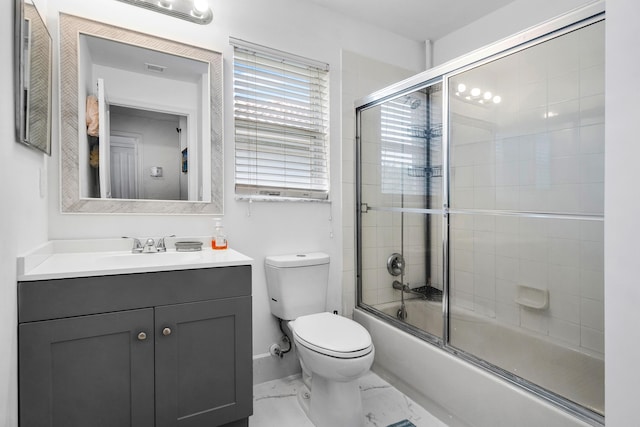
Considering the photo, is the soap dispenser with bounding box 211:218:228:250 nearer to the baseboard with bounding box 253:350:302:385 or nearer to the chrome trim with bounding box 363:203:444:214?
the baseboard with bounding box 253:350:302:385

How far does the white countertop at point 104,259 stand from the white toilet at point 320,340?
1.51ft

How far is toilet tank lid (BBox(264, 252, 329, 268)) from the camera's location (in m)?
1.98

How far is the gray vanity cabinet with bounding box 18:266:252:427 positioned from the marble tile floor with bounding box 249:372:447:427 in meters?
0.29

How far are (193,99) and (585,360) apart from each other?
2.33 m

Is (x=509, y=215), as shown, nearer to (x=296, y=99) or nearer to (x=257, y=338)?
(x=296, y=99)

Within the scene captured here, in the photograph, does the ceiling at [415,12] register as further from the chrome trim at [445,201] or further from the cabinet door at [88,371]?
the cabinet door at [88,371]

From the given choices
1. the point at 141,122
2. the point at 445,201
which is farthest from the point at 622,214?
the point at 141,122

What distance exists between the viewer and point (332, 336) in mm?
1642

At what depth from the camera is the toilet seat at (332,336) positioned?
60.0 inches

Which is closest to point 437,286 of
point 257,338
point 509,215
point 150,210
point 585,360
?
point 509,215

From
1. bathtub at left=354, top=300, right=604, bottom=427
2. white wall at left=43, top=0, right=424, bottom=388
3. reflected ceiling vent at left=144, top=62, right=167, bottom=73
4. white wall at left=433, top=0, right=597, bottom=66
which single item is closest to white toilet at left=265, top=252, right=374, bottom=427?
white wall at left=43, top=0, right=424, bottom=388

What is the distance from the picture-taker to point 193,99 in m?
1.89

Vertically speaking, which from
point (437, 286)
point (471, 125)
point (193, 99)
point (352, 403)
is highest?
point (193, 99)

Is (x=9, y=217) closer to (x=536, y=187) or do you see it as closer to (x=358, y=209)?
(x=358, y=209)
